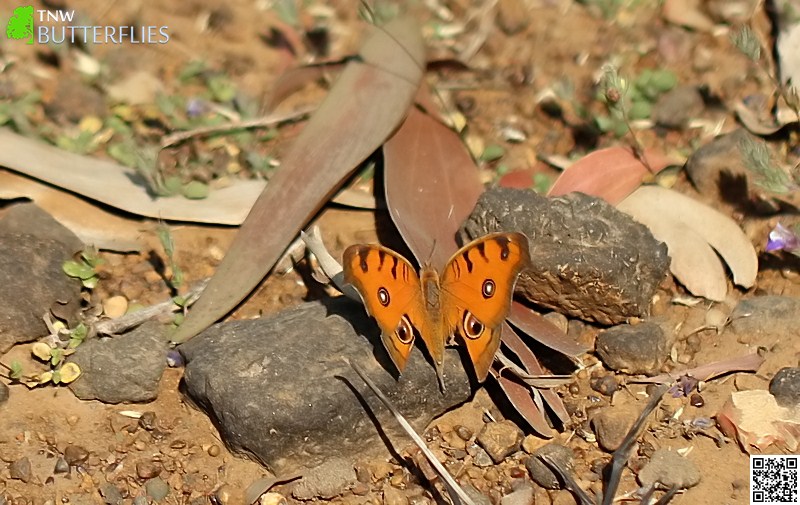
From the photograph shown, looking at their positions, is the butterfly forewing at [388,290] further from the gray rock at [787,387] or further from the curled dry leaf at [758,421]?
the gray rock at [787,387]

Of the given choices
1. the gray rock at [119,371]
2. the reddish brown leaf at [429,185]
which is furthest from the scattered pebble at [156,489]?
the reddish brown leaf at [429,185]

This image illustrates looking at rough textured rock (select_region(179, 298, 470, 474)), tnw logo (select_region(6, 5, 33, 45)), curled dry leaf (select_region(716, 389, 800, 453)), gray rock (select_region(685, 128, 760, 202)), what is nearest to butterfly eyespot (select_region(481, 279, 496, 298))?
rough textured rock (select_region(179, 298, 470, 474))

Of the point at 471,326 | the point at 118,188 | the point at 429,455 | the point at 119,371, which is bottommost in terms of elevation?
the point at 119,371

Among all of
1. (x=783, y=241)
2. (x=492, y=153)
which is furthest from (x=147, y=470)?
(x=783, y=241)

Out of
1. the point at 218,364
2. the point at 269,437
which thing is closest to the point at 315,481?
the point at 269,437

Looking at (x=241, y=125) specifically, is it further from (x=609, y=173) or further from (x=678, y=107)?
(x=678, y=107)

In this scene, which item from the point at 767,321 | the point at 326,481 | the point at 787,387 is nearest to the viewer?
the point at 326,481

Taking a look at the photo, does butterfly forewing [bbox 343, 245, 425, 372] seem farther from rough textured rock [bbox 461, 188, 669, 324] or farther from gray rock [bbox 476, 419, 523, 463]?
rough textured rock [bbox 461, 188, 669, 324]
